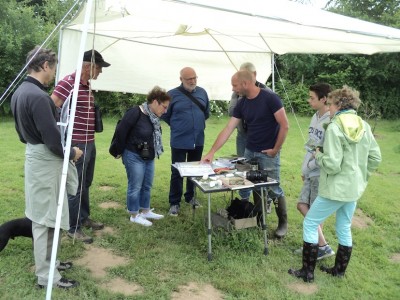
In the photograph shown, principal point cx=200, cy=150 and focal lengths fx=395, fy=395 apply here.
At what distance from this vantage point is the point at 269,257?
12.4 ft

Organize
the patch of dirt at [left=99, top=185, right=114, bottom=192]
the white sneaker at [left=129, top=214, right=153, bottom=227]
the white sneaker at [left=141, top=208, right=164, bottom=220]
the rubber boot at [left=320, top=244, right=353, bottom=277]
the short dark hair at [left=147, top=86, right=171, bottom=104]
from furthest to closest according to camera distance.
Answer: the patch of dirt at [left=99, top=185, right=114, bottom=192]
the white sneaker at [left=141, top=208, right=164, bottom=220]
the white sneaker at [left=129, top=214, right=153, bottom=227]
the short dark hair at [left=147, top=86, right=171, bottom=104]
the rubber boot at [left=320, top=244, right=353, bottom=277]

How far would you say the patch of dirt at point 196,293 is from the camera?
3.09m

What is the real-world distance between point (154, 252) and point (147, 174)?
97cm

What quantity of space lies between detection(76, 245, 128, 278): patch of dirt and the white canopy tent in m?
2.09

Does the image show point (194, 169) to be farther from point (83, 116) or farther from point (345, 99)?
point (345, 99)

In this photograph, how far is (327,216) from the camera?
3.28 metres

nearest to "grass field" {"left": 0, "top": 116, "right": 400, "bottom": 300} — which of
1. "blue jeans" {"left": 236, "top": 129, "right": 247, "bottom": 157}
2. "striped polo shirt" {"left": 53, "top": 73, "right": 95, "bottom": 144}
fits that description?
"blue jeans" {"left": 236, "top": 129, "right": 247, "bottom": 157}

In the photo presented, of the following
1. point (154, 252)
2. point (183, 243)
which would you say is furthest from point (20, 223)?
point (183, 243)

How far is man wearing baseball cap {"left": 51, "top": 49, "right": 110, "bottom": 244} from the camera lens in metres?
3.54

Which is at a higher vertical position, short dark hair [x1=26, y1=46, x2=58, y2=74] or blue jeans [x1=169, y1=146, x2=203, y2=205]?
short dark hair [x1=26, y1=46, x2=58, y2=74]

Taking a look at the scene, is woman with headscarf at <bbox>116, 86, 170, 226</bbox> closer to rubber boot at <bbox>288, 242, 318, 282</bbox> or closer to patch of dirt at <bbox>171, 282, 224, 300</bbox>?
patch of dirt at <bbox>171, 282, 224, 300</bbox>

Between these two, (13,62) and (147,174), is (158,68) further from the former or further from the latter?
(13,62)

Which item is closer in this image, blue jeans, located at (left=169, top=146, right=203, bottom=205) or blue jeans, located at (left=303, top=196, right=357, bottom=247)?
blue jeans, located at (left=303, top=196, right=357, bottom=247)

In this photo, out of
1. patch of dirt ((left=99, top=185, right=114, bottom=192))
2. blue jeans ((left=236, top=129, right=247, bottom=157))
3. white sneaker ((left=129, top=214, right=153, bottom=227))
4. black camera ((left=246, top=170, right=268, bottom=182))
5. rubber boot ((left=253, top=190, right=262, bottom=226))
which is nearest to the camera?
black camera ((left=246, top=170, right=268, bottom=182))
